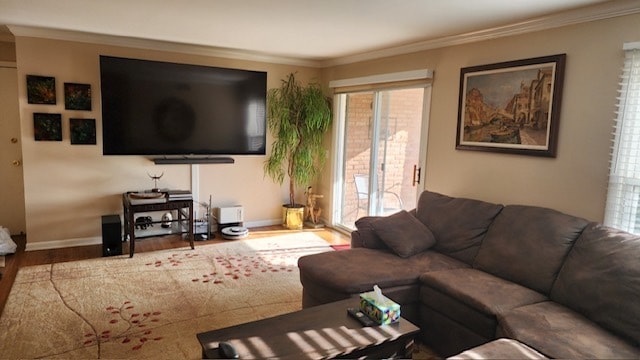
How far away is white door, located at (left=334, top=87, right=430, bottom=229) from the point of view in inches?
177

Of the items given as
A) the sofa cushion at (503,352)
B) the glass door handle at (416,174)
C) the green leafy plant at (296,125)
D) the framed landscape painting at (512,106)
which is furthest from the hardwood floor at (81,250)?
the sofa cushion at (503,352)

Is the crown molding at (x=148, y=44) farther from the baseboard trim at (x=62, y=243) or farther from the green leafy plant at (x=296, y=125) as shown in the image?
the baseboard trim at (x=62, y=243)

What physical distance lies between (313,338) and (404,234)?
1.59m

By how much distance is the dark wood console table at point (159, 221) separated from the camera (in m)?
4.31

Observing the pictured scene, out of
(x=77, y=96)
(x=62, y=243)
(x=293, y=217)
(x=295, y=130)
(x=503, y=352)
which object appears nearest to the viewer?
(x=503, y=352)

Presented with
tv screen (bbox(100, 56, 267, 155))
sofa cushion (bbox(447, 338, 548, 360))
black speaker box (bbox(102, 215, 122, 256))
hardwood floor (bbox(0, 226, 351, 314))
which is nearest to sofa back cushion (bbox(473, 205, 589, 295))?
sofa cushion (bbox(447, 338, 548, 360))

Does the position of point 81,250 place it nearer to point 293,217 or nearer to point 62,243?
point 62,243

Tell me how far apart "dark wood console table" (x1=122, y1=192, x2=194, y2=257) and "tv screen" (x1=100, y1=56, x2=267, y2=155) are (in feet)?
2.24

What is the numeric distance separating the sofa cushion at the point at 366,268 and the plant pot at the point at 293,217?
2354 mm

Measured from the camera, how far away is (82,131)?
4.57m

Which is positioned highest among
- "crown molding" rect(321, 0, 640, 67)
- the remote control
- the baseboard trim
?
"crown molding" rect(321, 0, 640, 67)

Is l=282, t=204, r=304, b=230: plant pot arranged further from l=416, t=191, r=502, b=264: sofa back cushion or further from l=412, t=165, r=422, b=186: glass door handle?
l=416, t=191, r=502, b=264: sofa back cushion

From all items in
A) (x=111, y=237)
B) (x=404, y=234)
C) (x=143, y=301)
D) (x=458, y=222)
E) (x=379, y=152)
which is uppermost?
(x=379, y=152)

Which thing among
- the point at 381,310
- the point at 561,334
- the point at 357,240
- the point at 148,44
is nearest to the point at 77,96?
the point at 148,44
